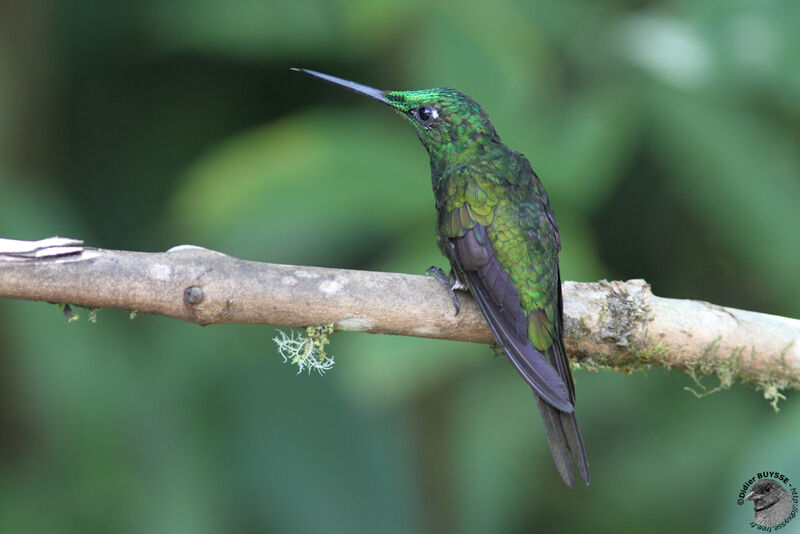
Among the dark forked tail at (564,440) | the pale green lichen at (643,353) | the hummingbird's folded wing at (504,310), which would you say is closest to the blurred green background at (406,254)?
the hummingbird's folded wing at (504,310)

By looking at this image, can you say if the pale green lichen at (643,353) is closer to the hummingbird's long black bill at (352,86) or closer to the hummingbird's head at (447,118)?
the hummingbird's head at (447,118)

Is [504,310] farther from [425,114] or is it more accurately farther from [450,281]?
[425,114]

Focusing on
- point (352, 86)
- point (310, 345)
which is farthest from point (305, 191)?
point (310, 345)

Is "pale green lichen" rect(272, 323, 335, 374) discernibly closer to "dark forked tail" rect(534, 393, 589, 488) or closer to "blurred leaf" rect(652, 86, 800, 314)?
"dark forked tail" rect(534, 393, 589, 488)

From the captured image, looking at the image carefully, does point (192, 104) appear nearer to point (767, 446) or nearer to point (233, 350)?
point (233, 350)

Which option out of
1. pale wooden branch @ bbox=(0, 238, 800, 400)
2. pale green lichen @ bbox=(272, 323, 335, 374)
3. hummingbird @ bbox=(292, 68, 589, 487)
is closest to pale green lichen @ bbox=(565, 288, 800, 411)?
pale wooden branch @ bbox=(0, 238, 800, 400)
